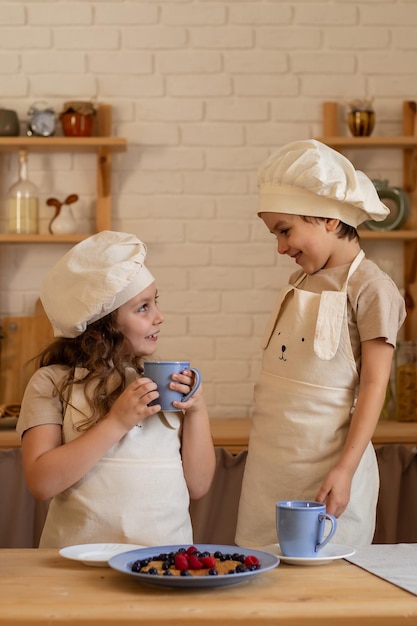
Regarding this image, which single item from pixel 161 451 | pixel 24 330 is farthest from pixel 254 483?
pixel 24 330

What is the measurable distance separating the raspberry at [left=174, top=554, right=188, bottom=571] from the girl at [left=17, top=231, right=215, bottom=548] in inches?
17.7

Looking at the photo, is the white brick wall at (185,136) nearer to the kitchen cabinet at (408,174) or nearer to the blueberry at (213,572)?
the kitchen cabinet at (408,174)

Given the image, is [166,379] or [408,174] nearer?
[166,379]

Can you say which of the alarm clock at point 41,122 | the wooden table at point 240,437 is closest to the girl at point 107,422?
the wooden table at point 240,437

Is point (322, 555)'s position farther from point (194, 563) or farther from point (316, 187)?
point (316, 187)

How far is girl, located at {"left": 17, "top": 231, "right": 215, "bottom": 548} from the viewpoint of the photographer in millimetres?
1687

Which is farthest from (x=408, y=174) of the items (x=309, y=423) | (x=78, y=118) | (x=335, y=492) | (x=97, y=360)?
(x=97, y=360)

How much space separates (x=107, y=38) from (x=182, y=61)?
30 cm

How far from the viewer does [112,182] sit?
3.60m

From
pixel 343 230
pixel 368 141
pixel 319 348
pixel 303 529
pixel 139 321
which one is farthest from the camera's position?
pixel 368 141

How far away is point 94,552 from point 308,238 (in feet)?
3.36

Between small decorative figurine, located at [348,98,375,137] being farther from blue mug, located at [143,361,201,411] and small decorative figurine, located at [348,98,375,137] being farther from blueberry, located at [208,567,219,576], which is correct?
blueberry, located at [208,567,219,576]

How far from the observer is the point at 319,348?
211 cm

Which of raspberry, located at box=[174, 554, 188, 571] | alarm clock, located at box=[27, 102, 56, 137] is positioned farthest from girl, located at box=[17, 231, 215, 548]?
alarm clock, located at box=[27, 102, 56, 137]
